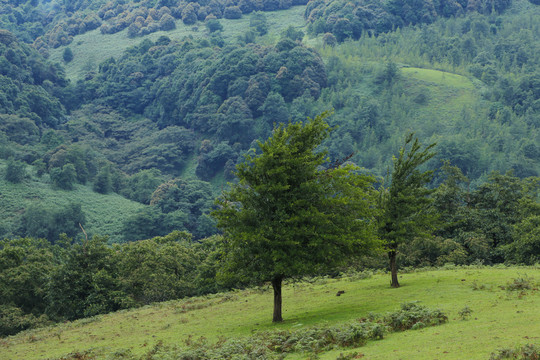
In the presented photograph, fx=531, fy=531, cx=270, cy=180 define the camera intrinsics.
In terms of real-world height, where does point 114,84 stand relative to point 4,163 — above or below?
above

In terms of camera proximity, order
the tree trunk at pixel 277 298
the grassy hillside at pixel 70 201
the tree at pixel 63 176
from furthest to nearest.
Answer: the tree at pixel 63 176, the grassy hillside at pixel 70 201, the tree trunk at pixel 277 298

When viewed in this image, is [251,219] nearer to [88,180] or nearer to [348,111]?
[88,180]

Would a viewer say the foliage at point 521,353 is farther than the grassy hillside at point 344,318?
No

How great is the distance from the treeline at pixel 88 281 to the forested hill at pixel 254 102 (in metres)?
53.5

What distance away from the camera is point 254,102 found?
14125 centimetres

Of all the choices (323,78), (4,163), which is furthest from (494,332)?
(323,78)

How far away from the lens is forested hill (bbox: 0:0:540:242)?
378ft

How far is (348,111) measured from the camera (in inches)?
5556

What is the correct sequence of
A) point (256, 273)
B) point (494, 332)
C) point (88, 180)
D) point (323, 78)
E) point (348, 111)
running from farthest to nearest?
1. point (323, 78)
2. point (348, 111)
3. point (88, 180)
4. point (256, 273)
5. point (494, 332)

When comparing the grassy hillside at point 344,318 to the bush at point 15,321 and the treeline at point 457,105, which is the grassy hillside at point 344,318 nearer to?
the bush at point 15,321

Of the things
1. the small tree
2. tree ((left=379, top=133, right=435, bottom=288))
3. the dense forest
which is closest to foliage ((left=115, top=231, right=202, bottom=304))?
the dense forest

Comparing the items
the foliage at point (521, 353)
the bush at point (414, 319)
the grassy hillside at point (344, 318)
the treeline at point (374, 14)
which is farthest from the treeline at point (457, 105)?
the foliage at point (521, 353)

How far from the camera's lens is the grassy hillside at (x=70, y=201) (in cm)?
10119

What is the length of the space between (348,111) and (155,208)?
59.9 m
